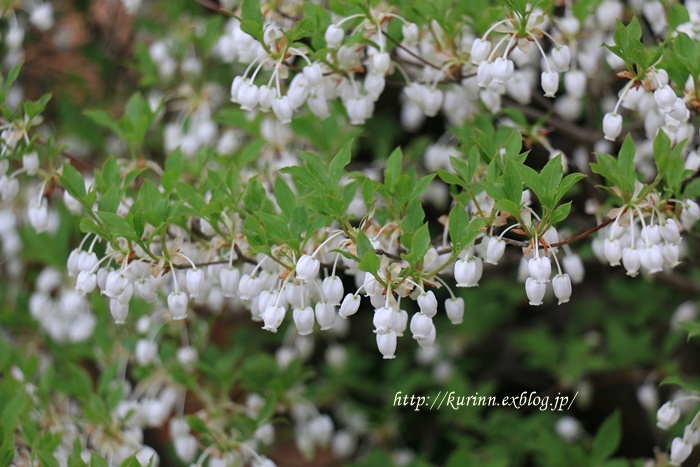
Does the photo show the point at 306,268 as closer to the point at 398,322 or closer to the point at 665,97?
the point at 398,322

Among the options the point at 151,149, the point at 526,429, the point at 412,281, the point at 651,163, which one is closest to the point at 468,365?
the point at 526,429

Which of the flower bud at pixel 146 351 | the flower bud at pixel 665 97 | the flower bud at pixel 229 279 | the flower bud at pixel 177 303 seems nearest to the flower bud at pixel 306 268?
the flower bud at pixel 229 279

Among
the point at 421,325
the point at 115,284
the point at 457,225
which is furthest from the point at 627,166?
the point at 115,284

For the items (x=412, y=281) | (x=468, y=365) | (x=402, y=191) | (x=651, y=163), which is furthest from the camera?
(x=468, y=365)

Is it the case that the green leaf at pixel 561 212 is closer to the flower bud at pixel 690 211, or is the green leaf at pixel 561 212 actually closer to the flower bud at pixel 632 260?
the flower bud at pixel 632 260

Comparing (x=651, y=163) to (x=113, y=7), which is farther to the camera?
(x=113, y=7)

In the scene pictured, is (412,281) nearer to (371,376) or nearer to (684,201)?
(684,201)

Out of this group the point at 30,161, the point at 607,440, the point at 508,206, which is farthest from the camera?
the point at 607,440
